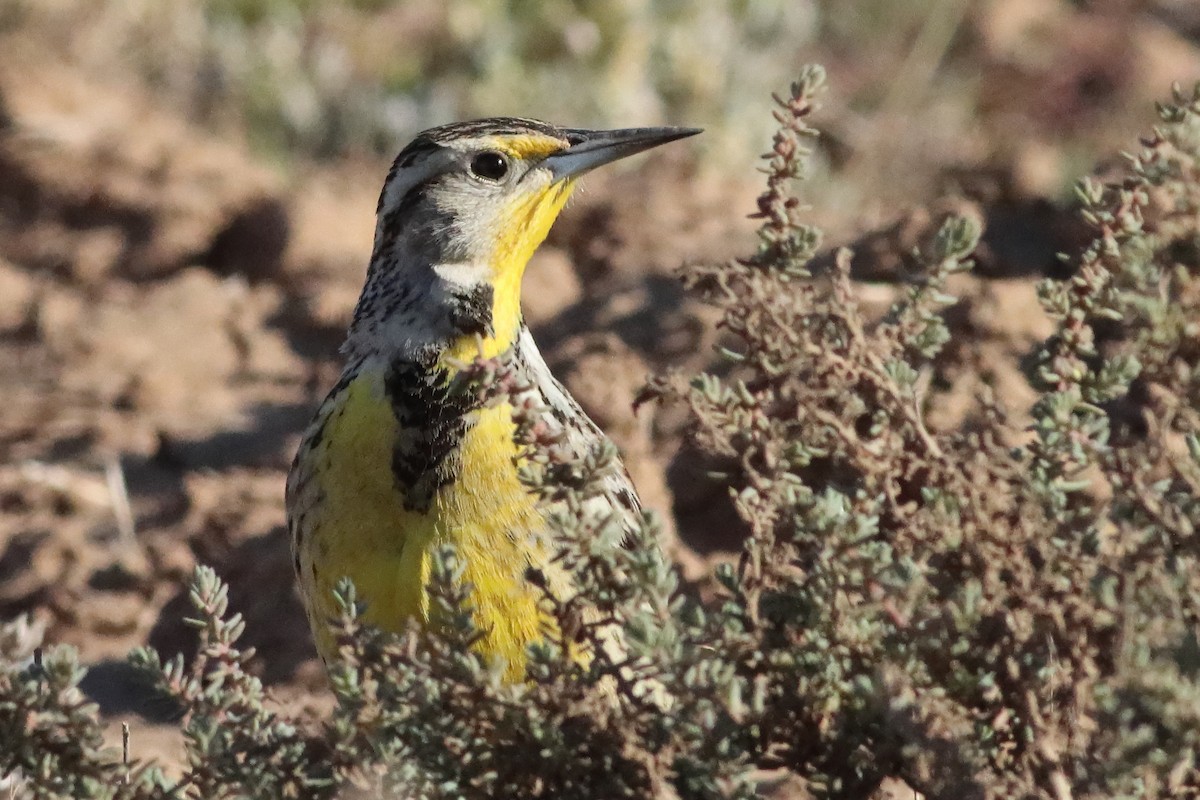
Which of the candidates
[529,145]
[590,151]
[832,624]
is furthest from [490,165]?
[832,624]

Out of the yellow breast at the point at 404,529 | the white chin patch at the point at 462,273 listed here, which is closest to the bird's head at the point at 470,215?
the white chin patch at the point at 462,273

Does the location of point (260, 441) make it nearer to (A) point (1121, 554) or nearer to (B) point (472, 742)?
(B) point (472, 742)

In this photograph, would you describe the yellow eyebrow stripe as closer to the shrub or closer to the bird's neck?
the bird's neck

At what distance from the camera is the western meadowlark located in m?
3.79

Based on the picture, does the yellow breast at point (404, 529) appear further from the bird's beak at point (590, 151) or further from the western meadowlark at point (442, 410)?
the bird's beak at point (590, 151)

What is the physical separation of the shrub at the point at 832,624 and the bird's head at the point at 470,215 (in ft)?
4.29

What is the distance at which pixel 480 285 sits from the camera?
4375mm

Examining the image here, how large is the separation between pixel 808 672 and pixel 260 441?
355 cm

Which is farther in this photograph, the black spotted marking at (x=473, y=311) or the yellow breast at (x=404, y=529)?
the black spotted marking at (x=473, y=311)

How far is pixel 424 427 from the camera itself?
3.99 meters

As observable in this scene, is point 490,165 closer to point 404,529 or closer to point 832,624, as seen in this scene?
point 404,529

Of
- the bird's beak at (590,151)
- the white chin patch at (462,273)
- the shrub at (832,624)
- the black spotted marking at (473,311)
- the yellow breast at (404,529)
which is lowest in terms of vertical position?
the shrub at (832,624)

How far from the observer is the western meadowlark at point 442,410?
149 inches

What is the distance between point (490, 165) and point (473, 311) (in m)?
0.46
